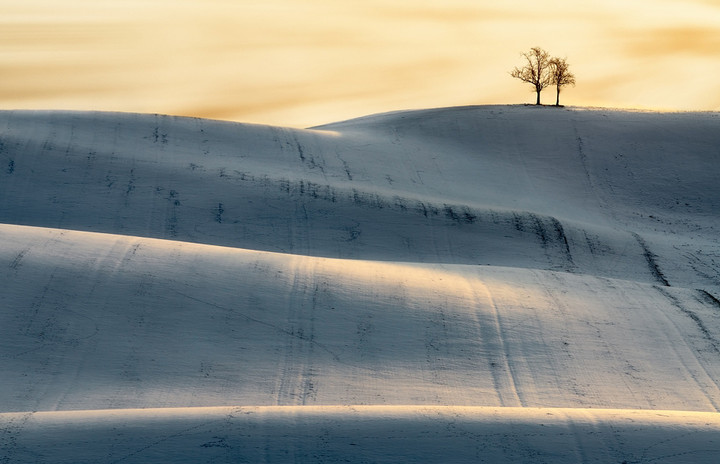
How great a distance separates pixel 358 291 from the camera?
32.2m

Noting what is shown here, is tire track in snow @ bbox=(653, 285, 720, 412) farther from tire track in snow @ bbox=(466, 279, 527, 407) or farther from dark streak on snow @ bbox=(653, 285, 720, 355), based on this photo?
tire track in snow @ bbox=(466, 279, 527, 407)

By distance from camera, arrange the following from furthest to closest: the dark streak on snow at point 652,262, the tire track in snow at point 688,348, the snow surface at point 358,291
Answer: the dark streak on snow at point 652,262, the tire track in snow at point 688,348, the snow surface at point 358,291

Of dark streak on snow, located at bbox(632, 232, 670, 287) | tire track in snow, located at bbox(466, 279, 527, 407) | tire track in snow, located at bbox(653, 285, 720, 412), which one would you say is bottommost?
dark streak on snow, located at bbox(632, 232, 670, 287)

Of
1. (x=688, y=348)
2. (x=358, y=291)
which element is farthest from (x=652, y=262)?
(x=358, y=291)

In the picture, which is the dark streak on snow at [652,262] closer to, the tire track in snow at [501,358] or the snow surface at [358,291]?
the snow surface at [358,291]

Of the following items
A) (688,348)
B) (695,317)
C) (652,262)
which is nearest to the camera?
(688,348)

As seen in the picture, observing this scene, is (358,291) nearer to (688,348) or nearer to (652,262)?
(688,348)

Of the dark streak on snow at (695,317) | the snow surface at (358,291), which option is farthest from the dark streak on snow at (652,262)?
the dark streak on snow at (695,317)

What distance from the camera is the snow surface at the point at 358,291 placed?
21.6 m

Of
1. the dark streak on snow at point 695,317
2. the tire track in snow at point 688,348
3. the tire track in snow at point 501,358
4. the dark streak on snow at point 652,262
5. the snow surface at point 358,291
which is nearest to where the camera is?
the snow surface at point 358,291

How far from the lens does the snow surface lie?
21.6 metres

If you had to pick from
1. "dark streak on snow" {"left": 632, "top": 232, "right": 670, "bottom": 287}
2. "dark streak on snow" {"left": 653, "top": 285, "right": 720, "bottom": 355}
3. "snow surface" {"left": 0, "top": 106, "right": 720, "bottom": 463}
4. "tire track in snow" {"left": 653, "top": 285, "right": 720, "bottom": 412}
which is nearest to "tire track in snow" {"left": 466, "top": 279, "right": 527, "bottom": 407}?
"snow surface" {"left": 0, "top": 106, "right": 720, "bottom": 463}

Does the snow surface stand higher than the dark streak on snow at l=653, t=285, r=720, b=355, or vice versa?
the snow surface

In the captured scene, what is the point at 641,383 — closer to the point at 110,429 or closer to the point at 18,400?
the point at 110,429
